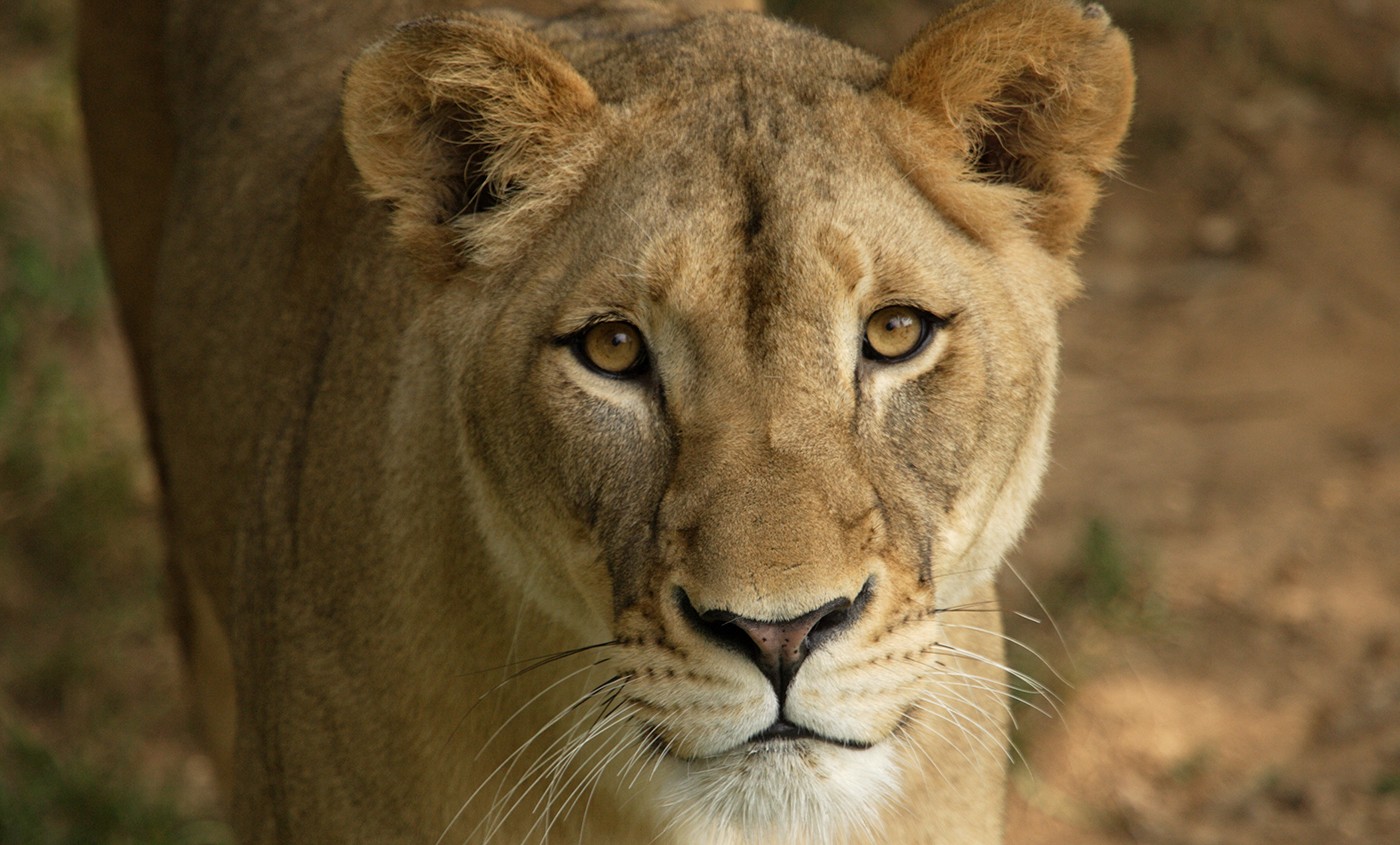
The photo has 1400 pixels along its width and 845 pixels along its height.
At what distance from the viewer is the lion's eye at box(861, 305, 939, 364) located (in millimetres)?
2416

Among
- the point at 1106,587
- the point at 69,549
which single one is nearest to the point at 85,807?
the point at 69,549

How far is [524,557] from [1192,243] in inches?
193

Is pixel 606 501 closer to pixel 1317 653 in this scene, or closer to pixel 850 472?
pixel 850 472

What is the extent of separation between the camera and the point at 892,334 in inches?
95.5

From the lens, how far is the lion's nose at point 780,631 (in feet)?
6.89

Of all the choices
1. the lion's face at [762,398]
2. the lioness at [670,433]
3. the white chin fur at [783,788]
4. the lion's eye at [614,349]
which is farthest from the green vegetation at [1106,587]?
the lion's eye at [614,349]

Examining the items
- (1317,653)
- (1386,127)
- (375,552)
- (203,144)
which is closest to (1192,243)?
(1386,127)

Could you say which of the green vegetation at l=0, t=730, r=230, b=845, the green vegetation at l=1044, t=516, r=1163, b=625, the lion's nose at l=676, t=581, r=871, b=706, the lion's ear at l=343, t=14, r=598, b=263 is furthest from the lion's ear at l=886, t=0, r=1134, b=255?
the green vegetation at l=0, t=730, r=230, b=845

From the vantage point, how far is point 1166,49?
24.6ft

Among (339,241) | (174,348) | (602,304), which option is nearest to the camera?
(602,304)

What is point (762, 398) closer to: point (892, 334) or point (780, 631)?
point (892, 334)

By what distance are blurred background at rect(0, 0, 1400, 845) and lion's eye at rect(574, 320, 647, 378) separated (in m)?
1.84

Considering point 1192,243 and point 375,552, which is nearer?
point 375,552

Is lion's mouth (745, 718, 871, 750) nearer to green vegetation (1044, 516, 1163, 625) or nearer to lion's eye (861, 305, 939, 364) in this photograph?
lion's eye (861, 305, 939, 364)
